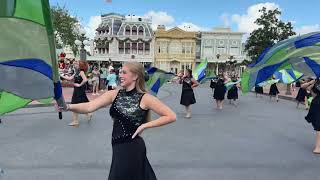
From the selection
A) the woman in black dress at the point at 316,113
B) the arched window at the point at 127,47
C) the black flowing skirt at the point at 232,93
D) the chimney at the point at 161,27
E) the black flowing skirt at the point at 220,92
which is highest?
the chimney at the point at 161,27

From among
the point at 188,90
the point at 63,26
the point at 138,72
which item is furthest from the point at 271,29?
the point at 138,72

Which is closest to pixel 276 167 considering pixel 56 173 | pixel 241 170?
pixel 241 170

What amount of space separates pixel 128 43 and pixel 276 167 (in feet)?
255

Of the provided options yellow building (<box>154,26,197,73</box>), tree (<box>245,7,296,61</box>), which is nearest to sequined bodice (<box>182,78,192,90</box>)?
tree (<box>245,7,296,61</box>)

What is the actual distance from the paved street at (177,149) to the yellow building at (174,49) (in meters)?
69.7

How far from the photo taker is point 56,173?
626cm

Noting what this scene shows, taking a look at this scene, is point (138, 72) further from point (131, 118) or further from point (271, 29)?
point (271, 29)

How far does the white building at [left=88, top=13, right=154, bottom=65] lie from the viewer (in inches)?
3260

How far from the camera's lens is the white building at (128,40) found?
8281cm

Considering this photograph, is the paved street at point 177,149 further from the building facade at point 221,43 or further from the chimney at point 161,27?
the building facade at point 221,43

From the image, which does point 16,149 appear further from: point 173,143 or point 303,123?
point 303,123

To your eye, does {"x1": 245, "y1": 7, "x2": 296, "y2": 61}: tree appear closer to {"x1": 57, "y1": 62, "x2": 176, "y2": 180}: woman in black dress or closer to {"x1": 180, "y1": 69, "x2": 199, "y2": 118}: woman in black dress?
{"x1": 180, "y1": 69, "x2": 199, "y2": 118}: woman in black dress

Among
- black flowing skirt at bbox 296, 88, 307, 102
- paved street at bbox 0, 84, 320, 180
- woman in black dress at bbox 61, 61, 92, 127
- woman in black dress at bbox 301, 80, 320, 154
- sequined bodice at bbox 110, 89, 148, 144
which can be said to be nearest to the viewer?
sequined bodice at bbox 110, 89, 148, 144

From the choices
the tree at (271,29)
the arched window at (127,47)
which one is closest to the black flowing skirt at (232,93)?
the tree at (271,29)
